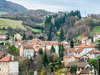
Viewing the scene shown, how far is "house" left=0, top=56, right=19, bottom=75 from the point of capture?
4857 cm

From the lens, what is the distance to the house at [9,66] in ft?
159

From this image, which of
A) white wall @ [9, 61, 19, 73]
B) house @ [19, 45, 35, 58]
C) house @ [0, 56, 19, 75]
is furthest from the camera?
house @ [19, 45, 35, 58]

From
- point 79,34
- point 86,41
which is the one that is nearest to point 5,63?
point 86,41

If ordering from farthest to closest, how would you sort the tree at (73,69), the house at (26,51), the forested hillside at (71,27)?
the forested hillside at (71,27) < the house at (26,51) < the tree at (73,69)

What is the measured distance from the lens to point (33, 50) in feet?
194

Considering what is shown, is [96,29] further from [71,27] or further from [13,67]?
[13,67]

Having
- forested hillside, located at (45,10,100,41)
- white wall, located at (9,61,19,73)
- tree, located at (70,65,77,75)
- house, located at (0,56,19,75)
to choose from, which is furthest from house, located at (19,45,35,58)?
forested hillside, located at (45,10,100,41)

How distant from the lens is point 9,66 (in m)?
49.2

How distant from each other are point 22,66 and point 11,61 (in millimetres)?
2333

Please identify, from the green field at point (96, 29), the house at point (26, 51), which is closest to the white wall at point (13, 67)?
the house at point (26, 51)

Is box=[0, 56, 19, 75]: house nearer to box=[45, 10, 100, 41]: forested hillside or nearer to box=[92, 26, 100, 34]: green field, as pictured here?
box=[45, 10, 100, 41]: forested hillside

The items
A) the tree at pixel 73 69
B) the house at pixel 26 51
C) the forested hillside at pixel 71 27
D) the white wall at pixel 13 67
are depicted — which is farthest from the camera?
the forested hillside at pixel 71 27

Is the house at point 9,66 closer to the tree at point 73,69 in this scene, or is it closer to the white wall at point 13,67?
the white wall at point 13,67

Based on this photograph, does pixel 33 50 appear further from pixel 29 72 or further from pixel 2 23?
pixel 2 23
